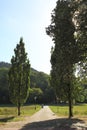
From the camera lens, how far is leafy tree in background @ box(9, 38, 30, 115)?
6297cm

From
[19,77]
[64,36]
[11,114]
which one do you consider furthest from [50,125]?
[11,114]

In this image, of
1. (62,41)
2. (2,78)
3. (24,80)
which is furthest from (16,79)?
(2,78)

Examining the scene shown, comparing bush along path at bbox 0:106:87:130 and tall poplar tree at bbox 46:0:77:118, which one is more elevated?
tall poplar tree at bbox 46:0:77:118

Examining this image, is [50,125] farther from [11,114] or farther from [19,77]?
[11,114]

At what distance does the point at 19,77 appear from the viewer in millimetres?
63094

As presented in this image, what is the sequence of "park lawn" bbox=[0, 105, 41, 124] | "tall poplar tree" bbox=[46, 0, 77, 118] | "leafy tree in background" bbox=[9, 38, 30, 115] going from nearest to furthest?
"tall poplar tree" bbox=[46, 0, 77, 118]
"park lawn" bbox=[0, 105, 41, 124]
"leafy tree in background" bbox=[9, 38, 30, 115]

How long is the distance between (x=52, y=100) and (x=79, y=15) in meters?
163

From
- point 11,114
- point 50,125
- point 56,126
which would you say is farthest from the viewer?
point 11,114

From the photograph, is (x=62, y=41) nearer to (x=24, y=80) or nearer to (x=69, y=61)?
(x=69, y=61)

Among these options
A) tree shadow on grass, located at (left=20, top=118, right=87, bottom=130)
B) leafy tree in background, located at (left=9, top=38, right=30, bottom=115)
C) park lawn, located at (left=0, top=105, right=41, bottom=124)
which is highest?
leafy tree in background, located at (left=9, top=38, right=30, bottom=115)

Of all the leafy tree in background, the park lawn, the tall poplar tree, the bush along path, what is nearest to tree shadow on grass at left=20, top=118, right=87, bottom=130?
the bush along path

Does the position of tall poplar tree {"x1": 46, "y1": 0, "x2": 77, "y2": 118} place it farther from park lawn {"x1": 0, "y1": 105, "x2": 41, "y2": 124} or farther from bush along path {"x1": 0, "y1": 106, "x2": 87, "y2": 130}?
park lawn {"x1": 0, "y1": 105, "x2": 41, "y2": 124}

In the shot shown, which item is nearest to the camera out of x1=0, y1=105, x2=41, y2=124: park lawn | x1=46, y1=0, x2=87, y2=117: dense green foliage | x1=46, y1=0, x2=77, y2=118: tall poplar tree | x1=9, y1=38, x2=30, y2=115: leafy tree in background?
x1=46, y1=0, x2=87, y2=117: dense green foliage

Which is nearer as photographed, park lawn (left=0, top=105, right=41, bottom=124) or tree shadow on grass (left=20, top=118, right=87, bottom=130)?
tree shadow on grass (left=20, top=118, right=87, bottom=130)
